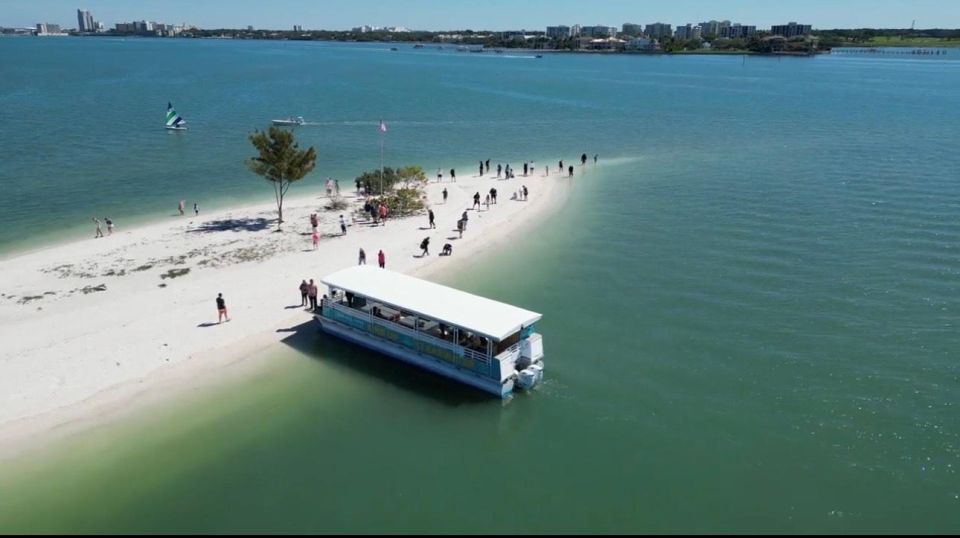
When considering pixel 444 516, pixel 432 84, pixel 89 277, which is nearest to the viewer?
pixel 444 516

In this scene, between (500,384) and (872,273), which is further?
(872,273)

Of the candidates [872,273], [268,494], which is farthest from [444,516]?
[872,273]

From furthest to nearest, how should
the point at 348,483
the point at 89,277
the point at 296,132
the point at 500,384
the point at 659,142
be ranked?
1. the point at 296,132
2. the point at 659,142
3. the point at 89,277
4. the point at 500,384
5. the point at 348,483

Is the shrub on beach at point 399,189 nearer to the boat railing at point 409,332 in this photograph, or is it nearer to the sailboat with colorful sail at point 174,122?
the boat railing at point 409,332

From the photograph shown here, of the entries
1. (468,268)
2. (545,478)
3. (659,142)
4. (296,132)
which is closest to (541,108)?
(659,142)

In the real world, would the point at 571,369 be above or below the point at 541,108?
below

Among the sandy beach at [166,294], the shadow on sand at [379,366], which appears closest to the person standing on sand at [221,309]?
the sandy beach at [166,294]

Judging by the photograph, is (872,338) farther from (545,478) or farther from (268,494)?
(268,494)
